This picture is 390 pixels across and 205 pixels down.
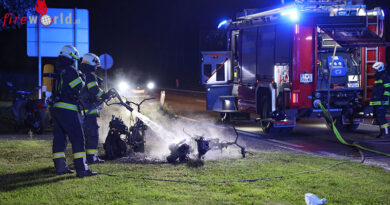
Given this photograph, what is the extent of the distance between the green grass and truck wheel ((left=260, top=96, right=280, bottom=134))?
156 inches

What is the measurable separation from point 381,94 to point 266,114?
2.87 m

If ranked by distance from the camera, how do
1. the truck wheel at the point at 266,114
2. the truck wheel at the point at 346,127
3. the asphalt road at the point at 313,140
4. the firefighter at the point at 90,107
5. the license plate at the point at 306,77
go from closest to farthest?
the firefighter at the point at 90,107, the asphalt road at the point at 313,140, the license plate at the point at 306,77, the truck wheel at the point at 266,114, the truck wheel at the point at 346,127

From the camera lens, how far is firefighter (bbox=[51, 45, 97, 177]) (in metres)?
7.29

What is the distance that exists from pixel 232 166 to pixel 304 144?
3500 mm

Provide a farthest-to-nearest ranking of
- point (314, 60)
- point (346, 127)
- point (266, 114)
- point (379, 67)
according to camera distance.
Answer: point (346, 127) → point (266, 114) → point (379, 67) → point (314, 60)

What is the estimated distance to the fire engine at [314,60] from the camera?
11555 mm

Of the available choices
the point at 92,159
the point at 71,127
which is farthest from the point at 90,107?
the point at 71,127

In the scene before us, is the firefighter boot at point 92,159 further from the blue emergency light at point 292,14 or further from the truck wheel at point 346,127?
the truck wheel at point 346,127

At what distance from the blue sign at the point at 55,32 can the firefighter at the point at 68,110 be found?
981 centimetres

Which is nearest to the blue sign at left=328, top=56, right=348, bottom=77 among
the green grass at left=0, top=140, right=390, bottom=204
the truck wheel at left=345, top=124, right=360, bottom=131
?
the truck wheel at left=345, top=124, right=360, bottom=131

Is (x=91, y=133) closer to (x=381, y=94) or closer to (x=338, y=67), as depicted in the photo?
(x=338, y=67)

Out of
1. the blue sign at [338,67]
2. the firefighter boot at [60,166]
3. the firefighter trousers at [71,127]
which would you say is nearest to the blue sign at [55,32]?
the blue sign at [338,67]

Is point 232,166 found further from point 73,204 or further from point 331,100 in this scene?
point 331,100

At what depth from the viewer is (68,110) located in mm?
7324
